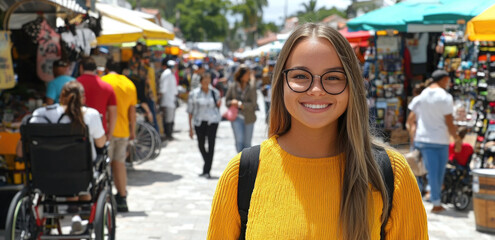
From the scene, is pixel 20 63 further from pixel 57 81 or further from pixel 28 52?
pixel 57 81

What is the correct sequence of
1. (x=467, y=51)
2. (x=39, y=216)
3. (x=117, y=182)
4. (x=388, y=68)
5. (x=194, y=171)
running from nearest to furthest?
(x=39, y=216), (x=117, y=182), (x=467, y=51), (x=194, y=171), (x=388, y=68)

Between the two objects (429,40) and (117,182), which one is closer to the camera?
(117,182)

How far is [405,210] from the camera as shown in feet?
6.76

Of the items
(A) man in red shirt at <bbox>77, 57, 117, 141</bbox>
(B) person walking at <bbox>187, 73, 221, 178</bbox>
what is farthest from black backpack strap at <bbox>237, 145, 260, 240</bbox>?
(B) person walking at <bbox>187, 73, 221, 178</bbox>

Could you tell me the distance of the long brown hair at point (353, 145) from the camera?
200 cm

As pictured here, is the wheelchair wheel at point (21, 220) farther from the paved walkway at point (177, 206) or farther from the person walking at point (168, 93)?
the person walking at point (168, 93)

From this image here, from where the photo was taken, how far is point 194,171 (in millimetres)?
11891

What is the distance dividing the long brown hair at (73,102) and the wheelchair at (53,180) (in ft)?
Answer: 0.39

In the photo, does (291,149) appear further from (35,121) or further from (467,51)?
(467,51)

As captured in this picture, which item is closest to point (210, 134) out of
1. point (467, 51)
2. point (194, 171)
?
point (194, 171)

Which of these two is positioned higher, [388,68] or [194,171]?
[388,68]

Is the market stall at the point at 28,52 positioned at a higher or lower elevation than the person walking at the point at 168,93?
higher

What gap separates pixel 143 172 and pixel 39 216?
624 cm

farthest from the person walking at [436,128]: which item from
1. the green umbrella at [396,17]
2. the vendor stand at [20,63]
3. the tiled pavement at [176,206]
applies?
the vendor stand at [20,63]
